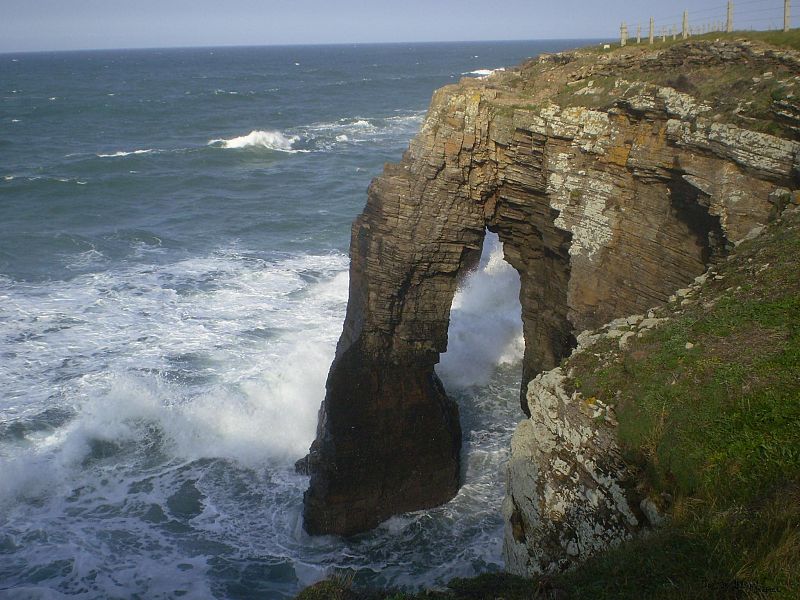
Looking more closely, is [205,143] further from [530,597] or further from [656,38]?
[530,597]

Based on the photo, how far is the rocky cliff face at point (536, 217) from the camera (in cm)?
1228

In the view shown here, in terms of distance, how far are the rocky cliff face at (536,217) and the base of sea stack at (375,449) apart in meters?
0.03

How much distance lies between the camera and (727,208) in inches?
469

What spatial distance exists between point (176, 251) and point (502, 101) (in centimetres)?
2183

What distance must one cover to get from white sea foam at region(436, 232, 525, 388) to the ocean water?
88 mm

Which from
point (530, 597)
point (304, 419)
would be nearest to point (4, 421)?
point (304, 419)

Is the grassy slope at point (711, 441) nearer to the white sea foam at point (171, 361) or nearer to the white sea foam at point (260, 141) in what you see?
the white sea foam at point (171, 361)

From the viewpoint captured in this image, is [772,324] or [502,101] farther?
[502,101]

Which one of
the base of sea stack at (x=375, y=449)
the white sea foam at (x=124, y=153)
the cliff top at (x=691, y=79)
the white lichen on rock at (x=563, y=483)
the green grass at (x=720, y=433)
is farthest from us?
the white sea foam at (x=124, y=153)

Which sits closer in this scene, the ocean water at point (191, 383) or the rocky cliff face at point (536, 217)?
the rocky cliff face at point (536, 217)

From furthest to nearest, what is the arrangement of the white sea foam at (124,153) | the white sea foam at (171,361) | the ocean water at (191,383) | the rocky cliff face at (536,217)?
the white sea foam at (124,153) < the white sea foam at (171,361) < the ocean water at (191,383) < the rocky cliff face at (536,217)

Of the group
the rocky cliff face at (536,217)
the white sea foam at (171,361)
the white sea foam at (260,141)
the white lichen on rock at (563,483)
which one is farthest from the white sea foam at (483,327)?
the white sea foam at (260,141)

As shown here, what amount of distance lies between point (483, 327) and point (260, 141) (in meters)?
39.6

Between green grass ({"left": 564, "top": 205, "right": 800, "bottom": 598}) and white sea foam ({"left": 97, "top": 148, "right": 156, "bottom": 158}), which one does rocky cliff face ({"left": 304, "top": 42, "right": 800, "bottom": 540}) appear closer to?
green grass ({"left": 564, "top": 205, "right": 800, "bottom": 598})
